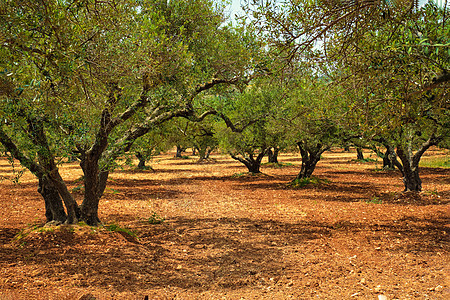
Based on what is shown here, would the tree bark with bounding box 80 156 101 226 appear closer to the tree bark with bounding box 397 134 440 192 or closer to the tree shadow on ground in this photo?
the tree shadow on ground

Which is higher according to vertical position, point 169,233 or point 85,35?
point 85,35

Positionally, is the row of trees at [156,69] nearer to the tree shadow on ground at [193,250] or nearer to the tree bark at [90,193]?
the tree bark at [90,193]

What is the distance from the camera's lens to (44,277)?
→ 699 cm

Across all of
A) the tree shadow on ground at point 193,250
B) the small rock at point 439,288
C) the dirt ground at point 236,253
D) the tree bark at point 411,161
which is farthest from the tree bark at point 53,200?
the tree bark at point 411,161

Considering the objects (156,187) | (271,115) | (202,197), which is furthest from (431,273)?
(156,187)

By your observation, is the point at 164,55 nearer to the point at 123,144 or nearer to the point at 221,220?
the point at 123,144

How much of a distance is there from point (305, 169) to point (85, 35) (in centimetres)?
2028

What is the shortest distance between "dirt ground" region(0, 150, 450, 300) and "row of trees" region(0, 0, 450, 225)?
210cm

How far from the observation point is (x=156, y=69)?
29.2ft

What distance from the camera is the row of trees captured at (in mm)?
5617

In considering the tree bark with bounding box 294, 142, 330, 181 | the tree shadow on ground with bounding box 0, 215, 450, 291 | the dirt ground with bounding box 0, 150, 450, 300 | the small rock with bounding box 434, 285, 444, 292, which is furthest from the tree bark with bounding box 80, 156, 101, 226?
the tree bark with bounding box 294, 142, 330, 181

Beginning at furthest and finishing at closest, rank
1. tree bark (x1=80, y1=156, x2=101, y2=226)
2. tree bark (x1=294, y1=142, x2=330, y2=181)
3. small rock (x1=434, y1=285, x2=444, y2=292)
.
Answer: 1. tree bark (x1=294, y1=142, x2=330, y2=181)
2. tree bark (x1=80, y1=156, x2=101, y2=226)
3. small rock (x1=434, y1=285, x2=444, y2=292)

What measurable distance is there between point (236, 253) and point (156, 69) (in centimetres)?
528

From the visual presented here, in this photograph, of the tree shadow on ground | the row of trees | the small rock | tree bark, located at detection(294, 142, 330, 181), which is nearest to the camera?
the row of trees
